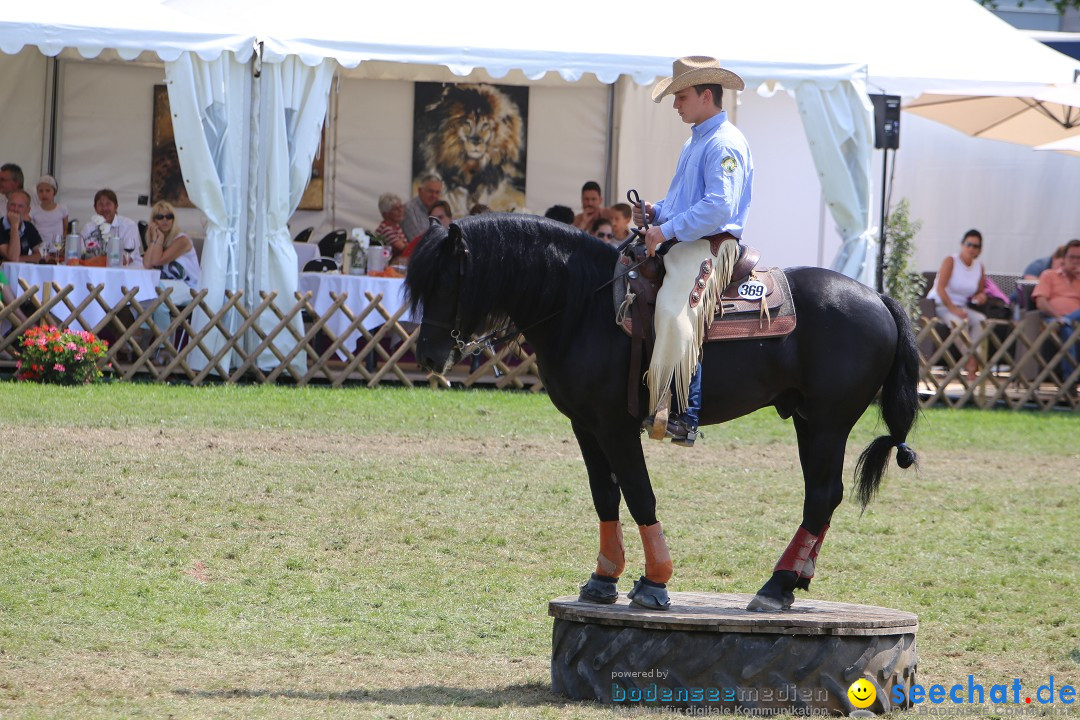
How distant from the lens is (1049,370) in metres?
12.8

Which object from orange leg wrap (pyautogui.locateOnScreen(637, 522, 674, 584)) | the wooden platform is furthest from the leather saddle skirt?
the wooden platform

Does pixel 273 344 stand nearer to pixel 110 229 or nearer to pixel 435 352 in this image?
pixel 110 229

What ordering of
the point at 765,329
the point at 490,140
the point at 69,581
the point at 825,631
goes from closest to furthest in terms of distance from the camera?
the point at 825,631
the point at 765,329
the point at 69,581
the point at 490,140

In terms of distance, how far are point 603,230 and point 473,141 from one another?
3618mm

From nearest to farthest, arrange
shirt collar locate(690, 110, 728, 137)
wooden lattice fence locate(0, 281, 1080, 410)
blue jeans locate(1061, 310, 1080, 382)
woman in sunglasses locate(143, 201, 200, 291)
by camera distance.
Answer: shirt collar locate(690, 110, 728, 137), wooden lattice fence locate(0, 281, 1080, 410), woman in sunglasses locate(143, 201, 200, 291), blue jeans locate(1061, 310, 1080, 382)

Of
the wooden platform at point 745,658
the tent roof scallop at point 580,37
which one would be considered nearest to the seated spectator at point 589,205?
the tent roof scallop at point 580,37

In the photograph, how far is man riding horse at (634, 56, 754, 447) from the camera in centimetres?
477

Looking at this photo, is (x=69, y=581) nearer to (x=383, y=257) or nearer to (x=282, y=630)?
(x=282, y=630)

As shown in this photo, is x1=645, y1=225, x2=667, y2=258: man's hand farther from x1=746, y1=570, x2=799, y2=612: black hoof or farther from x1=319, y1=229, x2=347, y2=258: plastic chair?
x1=319, y1=229, x2=347, y2=258: plastic chair

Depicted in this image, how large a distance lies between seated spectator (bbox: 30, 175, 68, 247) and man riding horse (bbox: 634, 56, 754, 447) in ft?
29.9

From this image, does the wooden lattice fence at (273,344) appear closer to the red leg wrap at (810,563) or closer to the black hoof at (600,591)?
the black hoof at (600,591)

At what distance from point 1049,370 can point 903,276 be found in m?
1.79

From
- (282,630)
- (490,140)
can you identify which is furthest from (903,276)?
(282,630)

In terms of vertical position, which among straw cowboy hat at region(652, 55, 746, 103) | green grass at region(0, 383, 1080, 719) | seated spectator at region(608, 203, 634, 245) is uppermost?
straw cowboy hat at region(652, 55, 746, 103)
